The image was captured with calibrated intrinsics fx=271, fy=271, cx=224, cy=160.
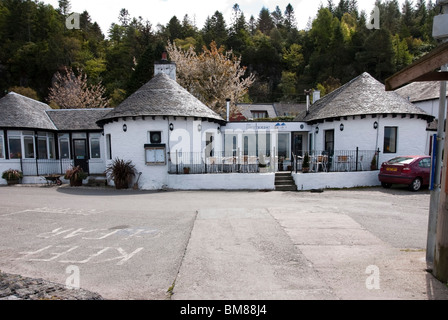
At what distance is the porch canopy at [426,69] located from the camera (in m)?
3.79

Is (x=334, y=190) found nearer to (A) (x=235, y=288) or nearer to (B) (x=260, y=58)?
(A) (x=235, y=288)

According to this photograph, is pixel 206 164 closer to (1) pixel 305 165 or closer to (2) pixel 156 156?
(2) pixel 156 156

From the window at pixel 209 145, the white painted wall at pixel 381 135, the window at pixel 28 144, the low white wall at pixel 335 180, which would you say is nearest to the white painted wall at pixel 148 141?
the window at pixel 209 145

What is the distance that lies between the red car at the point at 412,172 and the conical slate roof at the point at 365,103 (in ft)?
11.5

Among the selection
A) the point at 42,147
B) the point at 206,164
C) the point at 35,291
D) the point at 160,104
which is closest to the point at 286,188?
the point at 206,164

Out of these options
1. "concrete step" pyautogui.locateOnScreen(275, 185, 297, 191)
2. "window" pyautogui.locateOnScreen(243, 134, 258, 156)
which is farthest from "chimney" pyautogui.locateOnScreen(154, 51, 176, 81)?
"concrete step" pyautogui.locateOnScreen(275, 185, 297, 191)

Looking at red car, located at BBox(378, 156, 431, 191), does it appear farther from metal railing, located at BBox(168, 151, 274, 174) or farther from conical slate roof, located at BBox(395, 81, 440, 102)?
conical slate roof, located at BBox(395, 81, 440, 102)

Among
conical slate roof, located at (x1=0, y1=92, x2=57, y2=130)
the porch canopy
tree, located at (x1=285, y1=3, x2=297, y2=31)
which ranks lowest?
the porch canopy

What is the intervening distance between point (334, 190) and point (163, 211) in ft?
29.2

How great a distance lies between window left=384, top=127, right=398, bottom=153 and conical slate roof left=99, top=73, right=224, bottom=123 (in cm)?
994

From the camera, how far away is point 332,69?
212 feet

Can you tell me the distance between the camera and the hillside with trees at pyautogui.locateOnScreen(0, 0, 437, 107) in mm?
48000

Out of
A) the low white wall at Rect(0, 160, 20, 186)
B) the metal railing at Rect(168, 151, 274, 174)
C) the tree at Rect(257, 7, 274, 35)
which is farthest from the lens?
the tree at Rect(257, 7, 274, 35)

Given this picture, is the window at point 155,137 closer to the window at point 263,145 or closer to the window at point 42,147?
the window at point 263,145
